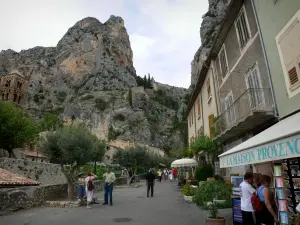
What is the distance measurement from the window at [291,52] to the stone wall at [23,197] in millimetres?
11771

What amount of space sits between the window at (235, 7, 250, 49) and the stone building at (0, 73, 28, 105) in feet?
339

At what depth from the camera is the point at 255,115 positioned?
30.9ft

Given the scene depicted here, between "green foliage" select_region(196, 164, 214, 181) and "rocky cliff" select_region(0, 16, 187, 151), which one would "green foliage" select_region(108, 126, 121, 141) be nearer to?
"rocky cliff" select_region(0, 16, 187, 151)

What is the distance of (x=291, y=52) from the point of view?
7.64 m

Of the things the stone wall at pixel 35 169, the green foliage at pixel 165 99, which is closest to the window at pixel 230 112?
the stone wall at pixel 35 169

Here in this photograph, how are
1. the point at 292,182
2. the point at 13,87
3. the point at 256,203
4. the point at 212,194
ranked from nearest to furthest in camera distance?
the point at 256,203
the point at 292,182
the point at 212,194
the point at 13,87

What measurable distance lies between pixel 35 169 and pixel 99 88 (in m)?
65.6

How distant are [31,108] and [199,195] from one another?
92.2 meters

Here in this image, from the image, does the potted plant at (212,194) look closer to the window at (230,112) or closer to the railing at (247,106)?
the railing at (247,106)

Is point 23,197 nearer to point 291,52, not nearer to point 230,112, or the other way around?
point 230,112

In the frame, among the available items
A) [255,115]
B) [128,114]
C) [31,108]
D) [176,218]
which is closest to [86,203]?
[176,218]

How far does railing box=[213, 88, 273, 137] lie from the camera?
31.2 feet

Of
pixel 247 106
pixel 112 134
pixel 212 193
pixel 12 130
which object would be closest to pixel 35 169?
pixel 12 130

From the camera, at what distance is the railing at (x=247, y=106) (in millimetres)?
9508
